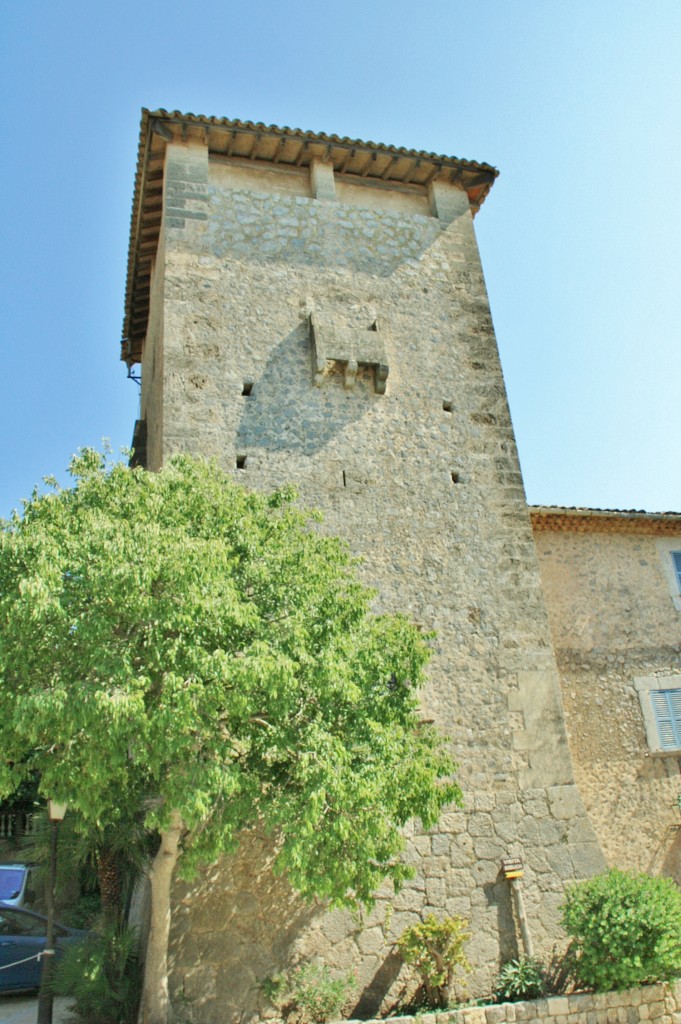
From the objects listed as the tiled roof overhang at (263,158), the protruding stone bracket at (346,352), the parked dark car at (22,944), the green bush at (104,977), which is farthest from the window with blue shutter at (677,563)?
the parked dark car at (22,944)

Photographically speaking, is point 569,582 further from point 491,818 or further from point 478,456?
point 491,818

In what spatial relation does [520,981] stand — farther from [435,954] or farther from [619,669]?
[619,669]

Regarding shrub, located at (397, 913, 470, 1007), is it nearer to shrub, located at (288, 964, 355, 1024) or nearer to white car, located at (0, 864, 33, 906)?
shrub, located at (288, 964, 355, 1024)

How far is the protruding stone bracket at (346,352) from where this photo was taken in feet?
39.4

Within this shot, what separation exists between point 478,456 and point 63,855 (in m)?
8.18

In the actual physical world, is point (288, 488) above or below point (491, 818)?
above

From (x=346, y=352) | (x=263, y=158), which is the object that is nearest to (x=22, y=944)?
(x=346, y=352)

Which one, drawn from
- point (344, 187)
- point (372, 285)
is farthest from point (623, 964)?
point (344, 187)

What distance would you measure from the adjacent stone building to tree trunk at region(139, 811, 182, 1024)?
580 mm

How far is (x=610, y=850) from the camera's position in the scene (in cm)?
1120

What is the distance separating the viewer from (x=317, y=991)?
8.45 m

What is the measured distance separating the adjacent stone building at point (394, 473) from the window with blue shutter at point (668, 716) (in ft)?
1.07

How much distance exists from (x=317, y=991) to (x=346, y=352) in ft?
27.2

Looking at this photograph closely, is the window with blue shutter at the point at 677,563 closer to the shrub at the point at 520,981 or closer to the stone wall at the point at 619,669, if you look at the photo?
the stone wall at the point at 619,669
